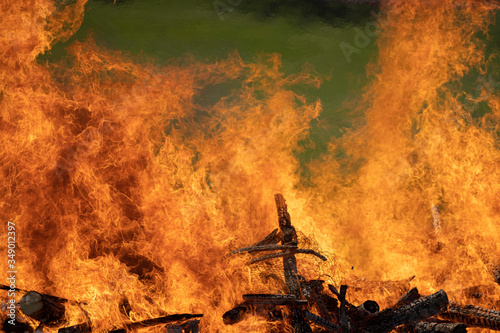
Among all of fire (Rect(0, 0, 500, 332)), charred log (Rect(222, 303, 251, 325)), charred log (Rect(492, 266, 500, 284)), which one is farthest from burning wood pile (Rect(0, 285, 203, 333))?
charred log (Rect(492, 266, 500, 284))

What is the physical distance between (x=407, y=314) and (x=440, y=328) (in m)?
0.36

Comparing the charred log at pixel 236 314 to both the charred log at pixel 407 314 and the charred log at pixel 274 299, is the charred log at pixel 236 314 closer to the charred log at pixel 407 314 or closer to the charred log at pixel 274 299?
the charred log at pixel 274 299

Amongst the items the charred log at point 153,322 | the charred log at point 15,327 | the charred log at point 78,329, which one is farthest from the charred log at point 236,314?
the charred log at point 15,327

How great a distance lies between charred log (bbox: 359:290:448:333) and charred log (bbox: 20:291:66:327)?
3.58 metres

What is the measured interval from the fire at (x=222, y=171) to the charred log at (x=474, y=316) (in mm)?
707

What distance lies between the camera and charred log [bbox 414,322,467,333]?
3582 mm

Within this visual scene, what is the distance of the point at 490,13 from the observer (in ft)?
25.8

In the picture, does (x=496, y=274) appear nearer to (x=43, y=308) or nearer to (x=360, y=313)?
(x=360, y=313)

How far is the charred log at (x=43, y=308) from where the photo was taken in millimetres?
3451

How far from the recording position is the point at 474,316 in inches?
155

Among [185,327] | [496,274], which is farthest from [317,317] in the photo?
[496,274]

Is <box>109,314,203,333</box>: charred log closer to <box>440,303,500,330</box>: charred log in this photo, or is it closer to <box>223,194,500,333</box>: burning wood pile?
<box>223,194,500,333</box>: burning wood pile

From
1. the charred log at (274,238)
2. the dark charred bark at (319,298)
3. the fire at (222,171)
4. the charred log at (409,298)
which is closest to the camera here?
the dark charred bark at (319,298)

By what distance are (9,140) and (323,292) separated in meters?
5.48
